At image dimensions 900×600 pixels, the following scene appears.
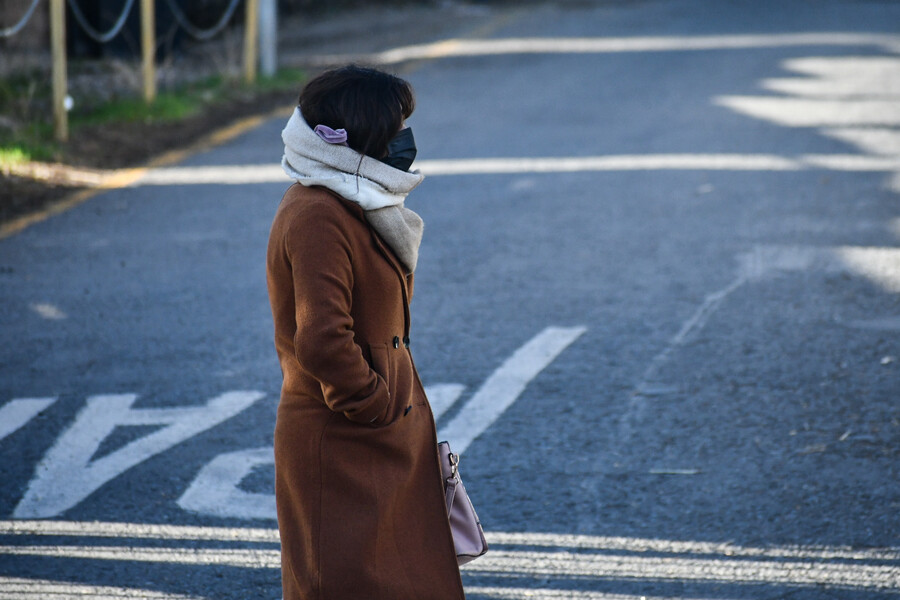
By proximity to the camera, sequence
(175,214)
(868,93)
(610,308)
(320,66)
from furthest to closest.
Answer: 1. (320,66)
2. (868,93)
3. (175,214)
4. (610,308)

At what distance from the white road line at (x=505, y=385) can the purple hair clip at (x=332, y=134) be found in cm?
224

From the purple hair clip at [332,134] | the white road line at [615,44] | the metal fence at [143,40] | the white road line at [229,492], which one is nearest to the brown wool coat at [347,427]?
the purple hair clip at [332,134]

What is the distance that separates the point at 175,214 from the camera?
7848 millimetres

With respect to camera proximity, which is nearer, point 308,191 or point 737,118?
point 308,191

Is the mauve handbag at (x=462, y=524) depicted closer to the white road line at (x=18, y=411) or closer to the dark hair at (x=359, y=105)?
the dark hair at (x=359, y=105)

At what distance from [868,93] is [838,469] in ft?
30.3

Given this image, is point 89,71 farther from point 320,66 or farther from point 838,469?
point 838,469

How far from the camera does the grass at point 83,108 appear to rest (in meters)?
8.99

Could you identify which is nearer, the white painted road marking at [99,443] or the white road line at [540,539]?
the white road line at [540,539]

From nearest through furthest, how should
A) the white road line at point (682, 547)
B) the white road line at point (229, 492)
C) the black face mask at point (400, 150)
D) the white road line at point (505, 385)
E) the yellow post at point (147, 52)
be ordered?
the black face mask at point (400, 150) < the white road line at point (682, 547) < the white road line at point (229, 492) < the white road line at point (505, 385) < the yellow post at point (147, 52)

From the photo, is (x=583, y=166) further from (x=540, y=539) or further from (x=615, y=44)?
(x=615, y=44)

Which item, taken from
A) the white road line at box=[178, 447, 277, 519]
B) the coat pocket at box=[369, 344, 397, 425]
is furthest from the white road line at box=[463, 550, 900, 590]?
the coat pocket at box=[369, 344, 397, 425]

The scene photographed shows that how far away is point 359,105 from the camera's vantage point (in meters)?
2.41

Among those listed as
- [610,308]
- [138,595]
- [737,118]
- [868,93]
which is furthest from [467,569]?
[868,93]
